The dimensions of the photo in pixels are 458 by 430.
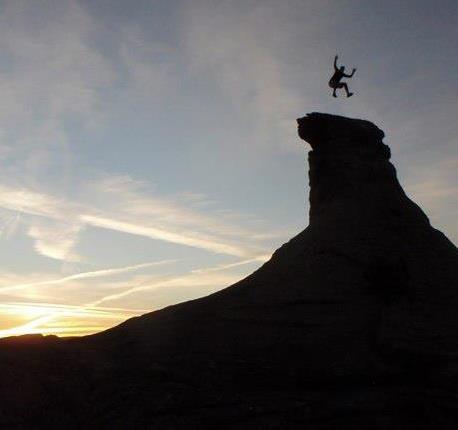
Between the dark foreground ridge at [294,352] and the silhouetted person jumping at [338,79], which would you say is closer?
the dark foreground ridge at [294,352]

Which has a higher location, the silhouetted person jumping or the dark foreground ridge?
the silhouetted person jumping

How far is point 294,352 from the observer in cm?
2033

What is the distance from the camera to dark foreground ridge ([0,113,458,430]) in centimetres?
1783

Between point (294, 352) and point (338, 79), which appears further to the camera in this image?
point (338, 79)

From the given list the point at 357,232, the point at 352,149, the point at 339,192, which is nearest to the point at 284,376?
the point at 357,232

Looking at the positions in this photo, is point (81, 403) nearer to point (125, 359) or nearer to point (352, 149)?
point (125, 359)

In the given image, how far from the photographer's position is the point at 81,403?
1845cm

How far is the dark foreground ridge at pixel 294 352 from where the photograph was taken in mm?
17828

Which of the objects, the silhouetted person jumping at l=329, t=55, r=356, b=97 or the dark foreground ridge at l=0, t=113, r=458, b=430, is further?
the silhouetted person jumping at l=329, t=55, r=356, b=97

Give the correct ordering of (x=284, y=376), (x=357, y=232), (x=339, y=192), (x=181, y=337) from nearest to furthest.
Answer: (x=284, y=376)
(x=181, y=337)
(x=357, y=232)
(x=339, y=192)

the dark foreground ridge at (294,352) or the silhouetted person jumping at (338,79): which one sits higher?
the silhouetted person jumping at (338,79)

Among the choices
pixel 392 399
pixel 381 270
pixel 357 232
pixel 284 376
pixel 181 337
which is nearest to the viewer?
pixel 392 399

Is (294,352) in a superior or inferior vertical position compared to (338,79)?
inferior

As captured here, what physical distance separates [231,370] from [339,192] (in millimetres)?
13314
